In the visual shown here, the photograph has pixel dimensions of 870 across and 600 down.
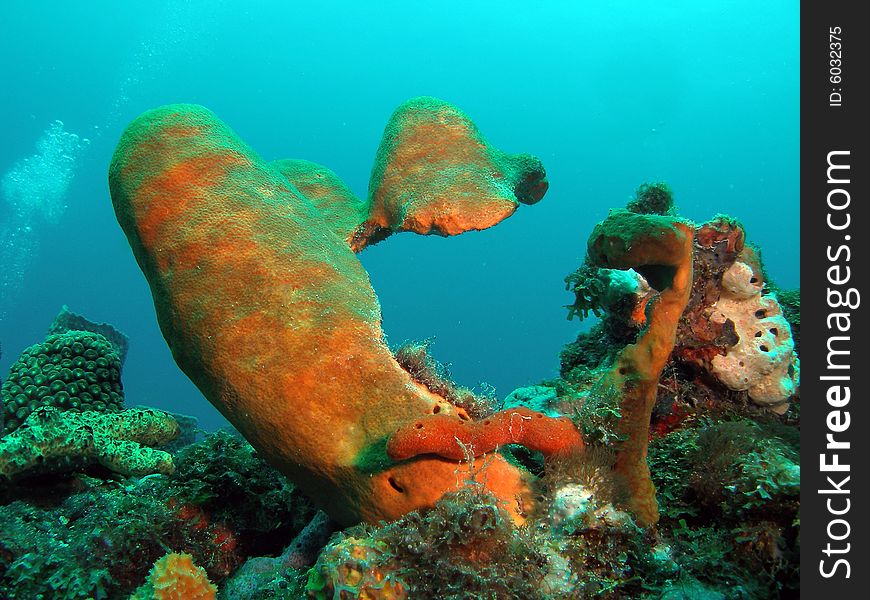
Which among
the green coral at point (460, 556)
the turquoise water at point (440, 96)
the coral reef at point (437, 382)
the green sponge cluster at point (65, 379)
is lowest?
the green coral at point (460, 556)

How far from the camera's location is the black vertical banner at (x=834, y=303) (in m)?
2.75

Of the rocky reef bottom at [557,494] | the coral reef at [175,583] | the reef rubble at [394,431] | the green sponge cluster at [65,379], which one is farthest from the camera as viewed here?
the green sponge cluster at [65,379]

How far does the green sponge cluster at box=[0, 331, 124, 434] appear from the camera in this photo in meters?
7.33

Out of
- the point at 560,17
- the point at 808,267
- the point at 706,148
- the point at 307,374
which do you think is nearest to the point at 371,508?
the point at 307,374

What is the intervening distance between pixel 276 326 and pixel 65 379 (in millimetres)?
5808

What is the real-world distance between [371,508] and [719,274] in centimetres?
401

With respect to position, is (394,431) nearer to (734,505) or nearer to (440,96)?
(734,505)

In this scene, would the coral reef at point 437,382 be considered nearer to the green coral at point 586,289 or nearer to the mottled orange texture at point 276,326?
the mottled orange texture at point 276,326

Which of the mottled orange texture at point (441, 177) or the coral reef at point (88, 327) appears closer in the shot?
the mottled orange texture at point (441, 177)

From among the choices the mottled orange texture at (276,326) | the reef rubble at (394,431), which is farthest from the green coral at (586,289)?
the mottled orange texture at (276,326)

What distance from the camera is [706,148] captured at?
4749 inches

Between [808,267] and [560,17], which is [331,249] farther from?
[560,17]

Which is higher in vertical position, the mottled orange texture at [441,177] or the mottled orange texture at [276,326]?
the mottled orange texture at [441,177]

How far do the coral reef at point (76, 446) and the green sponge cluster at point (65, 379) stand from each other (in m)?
1.33
